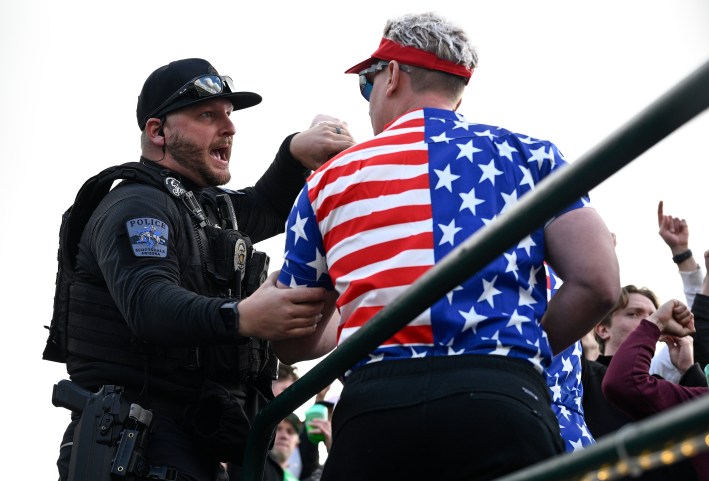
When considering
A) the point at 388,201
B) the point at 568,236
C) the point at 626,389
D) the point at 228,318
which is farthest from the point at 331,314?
the point at 626,389

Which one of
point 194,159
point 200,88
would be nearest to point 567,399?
point 194,159

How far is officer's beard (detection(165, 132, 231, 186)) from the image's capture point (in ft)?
14.8

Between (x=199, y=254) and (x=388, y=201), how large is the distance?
1.40 metres

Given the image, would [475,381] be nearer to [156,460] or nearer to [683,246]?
[156,460]

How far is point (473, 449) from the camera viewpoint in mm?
2447

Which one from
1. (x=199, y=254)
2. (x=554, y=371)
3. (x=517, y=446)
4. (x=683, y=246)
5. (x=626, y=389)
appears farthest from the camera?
(x=683, y=246)

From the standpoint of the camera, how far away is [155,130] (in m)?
4.61

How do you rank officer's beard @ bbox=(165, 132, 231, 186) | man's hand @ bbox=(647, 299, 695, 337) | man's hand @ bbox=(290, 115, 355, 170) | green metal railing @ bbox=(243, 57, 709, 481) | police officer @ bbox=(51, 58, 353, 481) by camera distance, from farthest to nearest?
man's hand @ bbox=(647, 299, 695, 337), officer's beard @ bbox=(165, 132, 231, 186), man's hand @ bbox=(290, 115, 355, 170), police officer @ bbox=(51, 58, 353, 481), green metal railing @ bbox=(243, 57, 709, 481)

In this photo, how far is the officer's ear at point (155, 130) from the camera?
15.0ft

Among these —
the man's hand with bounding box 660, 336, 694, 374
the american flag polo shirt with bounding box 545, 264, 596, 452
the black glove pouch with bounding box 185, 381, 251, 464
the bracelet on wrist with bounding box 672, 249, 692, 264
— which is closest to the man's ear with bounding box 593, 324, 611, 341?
the man's hand with bounding box 660, 336, 694, 374

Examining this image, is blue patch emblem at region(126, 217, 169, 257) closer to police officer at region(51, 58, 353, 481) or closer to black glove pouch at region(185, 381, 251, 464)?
police officer at region(51, 58, 353, 481)

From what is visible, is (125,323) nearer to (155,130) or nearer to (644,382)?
(155,130)

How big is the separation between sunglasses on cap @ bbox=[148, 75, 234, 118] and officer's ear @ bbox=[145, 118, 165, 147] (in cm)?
3

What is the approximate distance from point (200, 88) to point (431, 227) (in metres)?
2.11
